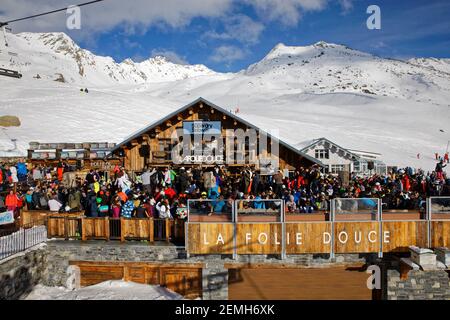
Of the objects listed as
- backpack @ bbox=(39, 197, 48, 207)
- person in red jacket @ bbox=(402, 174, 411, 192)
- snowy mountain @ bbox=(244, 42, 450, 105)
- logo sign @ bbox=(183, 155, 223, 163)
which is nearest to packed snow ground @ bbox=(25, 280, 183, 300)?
backpack @ bbox=(39, 197, 48, 207)

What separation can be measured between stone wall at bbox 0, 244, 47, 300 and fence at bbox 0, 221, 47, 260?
0.86 ft

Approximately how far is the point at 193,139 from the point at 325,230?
1055 centimetres

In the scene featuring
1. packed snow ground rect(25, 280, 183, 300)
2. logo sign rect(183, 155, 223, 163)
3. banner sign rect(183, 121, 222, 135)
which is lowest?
packed snow ground rect(25, 280, 183, 300)

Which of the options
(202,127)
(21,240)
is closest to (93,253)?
(21,240)

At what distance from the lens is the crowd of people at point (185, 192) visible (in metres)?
14.8

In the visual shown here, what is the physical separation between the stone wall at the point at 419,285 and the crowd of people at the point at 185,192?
2.58m

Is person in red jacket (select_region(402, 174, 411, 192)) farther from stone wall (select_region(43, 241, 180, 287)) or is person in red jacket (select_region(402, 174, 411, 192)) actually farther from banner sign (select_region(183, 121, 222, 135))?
stone wall (select_region(43, 241, 180, 287))

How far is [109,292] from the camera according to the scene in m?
14.2

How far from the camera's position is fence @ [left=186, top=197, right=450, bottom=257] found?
1336 centimetres

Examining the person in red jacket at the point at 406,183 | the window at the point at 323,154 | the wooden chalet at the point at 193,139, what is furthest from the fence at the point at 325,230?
the window at the point at 323,154

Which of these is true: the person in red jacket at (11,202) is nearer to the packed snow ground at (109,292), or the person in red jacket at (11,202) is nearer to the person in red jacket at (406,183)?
the packed snow ground at (109,292)
